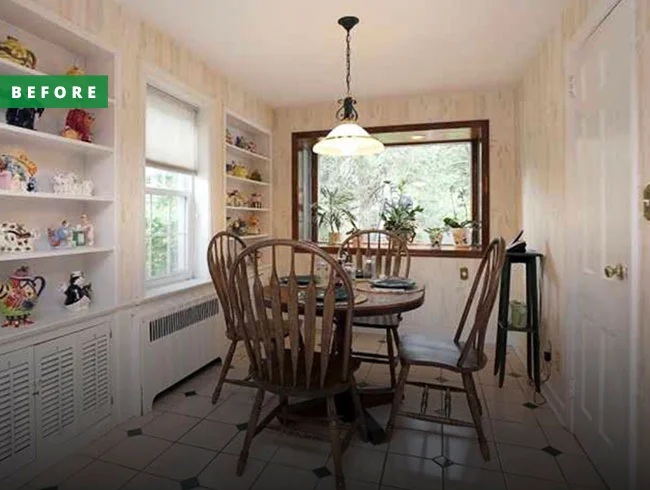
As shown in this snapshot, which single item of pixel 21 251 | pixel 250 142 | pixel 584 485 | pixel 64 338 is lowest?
pixel 584 485

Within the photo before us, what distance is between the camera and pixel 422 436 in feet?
7.02

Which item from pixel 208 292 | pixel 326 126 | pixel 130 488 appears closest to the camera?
pixel 130 488

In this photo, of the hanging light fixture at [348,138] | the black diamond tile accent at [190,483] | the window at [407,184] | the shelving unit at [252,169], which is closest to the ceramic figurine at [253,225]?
the shelving unit at [252,169]

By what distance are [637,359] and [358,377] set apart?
1.78 metres

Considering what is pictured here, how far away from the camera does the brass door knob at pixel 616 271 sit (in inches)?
63.6

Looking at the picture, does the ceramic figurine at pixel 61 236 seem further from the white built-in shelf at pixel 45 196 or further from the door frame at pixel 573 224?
the door frame at pixel 573 224

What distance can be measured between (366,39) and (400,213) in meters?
1.74

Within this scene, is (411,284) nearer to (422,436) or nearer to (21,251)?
(422,436)

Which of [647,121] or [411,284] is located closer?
[647,121]

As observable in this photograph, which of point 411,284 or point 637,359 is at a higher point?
point 411,284

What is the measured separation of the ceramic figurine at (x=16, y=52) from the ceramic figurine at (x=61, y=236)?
0.77 meters

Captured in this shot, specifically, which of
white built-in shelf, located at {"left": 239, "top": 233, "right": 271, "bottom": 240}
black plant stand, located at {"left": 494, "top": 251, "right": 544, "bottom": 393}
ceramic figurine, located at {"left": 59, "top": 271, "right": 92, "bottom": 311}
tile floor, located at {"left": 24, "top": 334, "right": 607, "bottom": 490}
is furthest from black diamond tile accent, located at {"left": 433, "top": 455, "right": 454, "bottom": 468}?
white built-in shelf, located at {"left": 239, "top": 233, "right": 271, "bottom": 240}

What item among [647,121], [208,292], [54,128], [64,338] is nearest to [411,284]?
[647,121]

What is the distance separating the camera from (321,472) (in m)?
1.84
